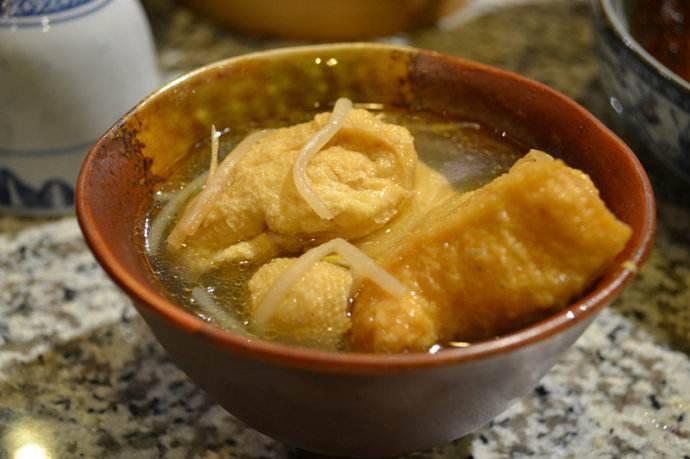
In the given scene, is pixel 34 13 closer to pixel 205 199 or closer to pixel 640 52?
pixel 205 199

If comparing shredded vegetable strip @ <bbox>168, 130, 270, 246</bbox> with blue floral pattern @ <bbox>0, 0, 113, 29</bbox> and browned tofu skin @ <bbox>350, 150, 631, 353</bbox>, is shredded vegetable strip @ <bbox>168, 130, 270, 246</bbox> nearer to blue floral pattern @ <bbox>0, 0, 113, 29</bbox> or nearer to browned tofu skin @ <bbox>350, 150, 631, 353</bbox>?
browned tofu skin @ <bbox>350, 150, 631, 353</bbox>

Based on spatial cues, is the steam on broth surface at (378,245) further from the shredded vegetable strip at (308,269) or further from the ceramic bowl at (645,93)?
the ceramic bowl at (645,93)

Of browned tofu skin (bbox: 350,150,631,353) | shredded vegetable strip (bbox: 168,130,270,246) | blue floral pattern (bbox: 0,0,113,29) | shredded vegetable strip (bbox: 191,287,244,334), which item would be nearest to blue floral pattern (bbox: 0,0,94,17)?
blue floral pattern (bbox: 0,0,113,29)

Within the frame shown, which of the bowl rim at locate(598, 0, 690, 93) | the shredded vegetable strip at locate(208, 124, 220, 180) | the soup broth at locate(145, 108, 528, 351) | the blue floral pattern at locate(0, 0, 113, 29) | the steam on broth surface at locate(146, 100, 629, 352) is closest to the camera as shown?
the steam on broth surface at locate(146, 100, 629, 352)

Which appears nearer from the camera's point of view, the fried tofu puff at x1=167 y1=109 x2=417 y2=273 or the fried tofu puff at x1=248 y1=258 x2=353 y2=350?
the fried tofu puff at x1=248 y1=258 x2=353 y2=350

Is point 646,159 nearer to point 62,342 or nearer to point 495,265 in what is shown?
point 495,265

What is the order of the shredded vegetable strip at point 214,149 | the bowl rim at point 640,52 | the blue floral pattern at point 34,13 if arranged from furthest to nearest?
1. the blue floral pattern at point 34,13
2. the bowl rim at point 640,52
3. the shredded vegetable strip at point 214,149

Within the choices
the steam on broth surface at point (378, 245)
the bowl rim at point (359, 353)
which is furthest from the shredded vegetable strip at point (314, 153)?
the bowl rim at point (359, 353)
